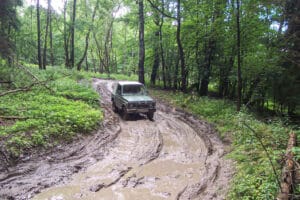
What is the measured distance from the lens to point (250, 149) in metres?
7.58

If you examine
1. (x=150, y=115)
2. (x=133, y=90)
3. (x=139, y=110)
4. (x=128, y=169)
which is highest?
(x=133, y=90)

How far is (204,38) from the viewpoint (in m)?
17.5

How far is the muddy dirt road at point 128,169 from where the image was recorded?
5.50 meters

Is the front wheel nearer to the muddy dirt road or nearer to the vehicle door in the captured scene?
the vehicle door

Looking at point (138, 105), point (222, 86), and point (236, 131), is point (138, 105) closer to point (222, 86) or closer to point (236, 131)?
point (236, 131)

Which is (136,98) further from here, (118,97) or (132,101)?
(118,97)

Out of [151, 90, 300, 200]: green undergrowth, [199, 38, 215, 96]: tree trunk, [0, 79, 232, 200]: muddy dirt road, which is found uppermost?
[199, 38, 215, 96]: tree trunk

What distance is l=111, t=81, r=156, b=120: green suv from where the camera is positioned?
39.0 ft

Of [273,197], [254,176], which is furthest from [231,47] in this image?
[273,197]

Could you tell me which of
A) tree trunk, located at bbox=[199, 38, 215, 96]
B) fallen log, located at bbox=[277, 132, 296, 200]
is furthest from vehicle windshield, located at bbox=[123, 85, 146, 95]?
fallen log, located at bbox=[277, 132, 296, 200]

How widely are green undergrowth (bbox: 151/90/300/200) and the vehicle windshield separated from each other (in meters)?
3.19

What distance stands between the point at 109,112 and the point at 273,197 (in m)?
9.66

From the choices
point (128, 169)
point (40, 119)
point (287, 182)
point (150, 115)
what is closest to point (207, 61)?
point (150, 115)

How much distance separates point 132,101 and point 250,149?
6178 millimetres
